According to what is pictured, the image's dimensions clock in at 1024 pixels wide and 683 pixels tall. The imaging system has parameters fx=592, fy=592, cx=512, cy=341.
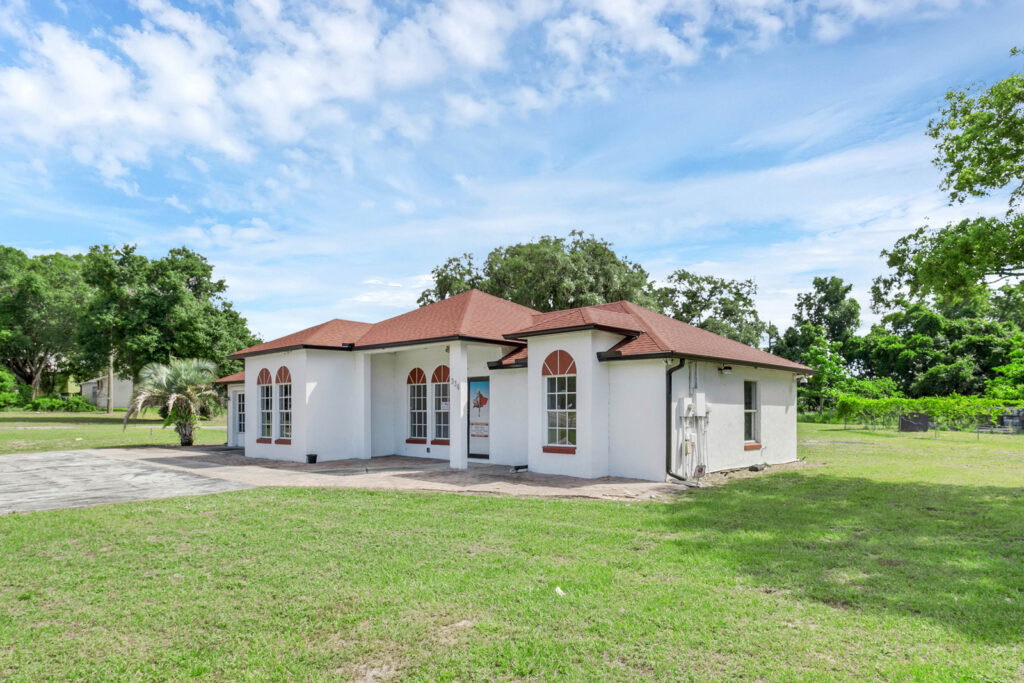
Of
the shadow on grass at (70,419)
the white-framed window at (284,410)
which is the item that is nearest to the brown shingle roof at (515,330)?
the white-framed window at (284,410)

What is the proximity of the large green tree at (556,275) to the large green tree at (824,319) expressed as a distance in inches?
757

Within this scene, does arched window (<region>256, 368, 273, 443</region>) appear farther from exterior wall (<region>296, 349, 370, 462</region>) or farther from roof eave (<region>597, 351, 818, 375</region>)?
roof eave (<region>597, 351, 818, 375</region>)

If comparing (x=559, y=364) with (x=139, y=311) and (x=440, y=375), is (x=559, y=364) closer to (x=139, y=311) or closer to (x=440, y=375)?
(x=440, y=375)

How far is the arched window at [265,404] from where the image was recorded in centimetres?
1823

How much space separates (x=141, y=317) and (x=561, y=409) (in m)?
35.7

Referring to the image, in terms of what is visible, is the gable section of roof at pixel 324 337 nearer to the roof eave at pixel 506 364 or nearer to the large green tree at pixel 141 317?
the roof eave at pixel 506 364

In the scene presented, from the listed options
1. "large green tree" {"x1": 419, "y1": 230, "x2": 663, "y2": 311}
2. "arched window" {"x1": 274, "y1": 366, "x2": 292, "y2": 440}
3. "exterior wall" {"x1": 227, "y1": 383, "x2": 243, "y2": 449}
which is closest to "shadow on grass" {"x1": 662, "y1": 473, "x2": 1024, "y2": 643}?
"arched window" {"x1": 274, "y1": 366, "x2": 292, "y2": 440}

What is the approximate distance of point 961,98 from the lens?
491 inches

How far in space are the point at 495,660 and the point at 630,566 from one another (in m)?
2.52

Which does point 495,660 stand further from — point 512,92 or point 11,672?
point 512,92

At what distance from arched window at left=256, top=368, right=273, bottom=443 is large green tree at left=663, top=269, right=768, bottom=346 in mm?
29591

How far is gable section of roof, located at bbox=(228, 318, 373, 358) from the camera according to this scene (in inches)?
660

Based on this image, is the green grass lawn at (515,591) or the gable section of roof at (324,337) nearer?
the green grass lawn at (515,591)

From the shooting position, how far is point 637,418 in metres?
12.6
